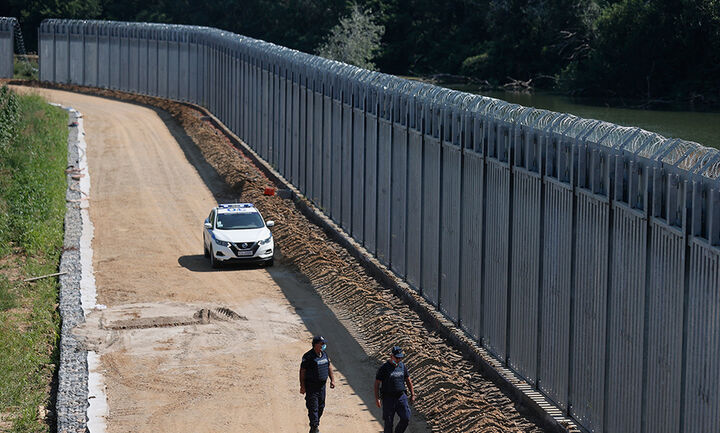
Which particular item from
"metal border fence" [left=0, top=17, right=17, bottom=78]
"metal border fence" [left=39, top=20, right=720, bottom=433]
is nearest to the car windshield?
"metal border fence" [left=39, top=20, right=720, bottom=433]

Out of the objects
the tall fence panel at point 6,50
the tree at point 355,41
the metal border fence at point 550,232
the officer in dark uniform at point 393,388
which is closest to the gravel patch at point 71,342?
the officer in dark uniform at point 393,388

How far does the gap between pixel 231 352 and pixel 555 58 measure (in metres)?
45.7

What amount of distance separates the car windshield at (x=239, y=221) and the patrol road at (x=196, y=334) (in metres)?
1.06

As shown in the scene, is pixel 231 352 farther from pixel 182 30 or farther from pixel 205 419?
pixel 182 30

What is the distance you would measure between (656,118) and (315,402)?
29035mm

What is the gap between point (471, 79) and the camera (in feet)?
219

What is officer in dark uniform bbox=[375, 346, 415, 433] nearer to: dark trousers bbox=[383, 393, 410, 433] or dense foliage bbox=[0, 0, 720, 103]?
dark trousers bbox=[383, 393, 410, 433]

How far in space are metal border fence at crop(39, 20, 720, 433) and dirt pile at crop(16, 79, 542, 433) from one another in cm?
63

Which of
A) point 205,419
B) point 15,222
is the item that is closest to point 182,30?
point 15,222

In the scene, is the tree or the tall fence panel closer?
the tall fence panel

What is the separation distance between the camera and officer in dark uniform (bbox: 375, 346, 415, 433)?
14.8 metres

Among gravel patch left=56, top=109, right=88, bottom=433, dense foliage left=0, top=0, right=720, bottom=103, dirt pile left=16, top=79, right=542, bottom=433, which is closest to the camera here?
dirt pile left=16, top=79, right=542, bottom=433

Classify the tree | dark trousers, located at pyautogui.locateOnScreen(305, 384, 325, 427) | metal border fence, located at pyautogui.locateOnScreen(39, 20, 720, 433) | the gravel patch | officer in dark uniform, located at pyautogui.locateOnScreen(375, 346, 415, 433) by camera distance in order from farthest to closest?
the tree → the gravel patch → dark trousers, located at pyautogui.locateOnScreen(305, 384, 325, 427) → officer in dark uniform, located at pyautogui.locateOnScreen(375, 346, 415, 433) → metal border fence, located at pyautogui.locateOnScreen(39, 20, 720, 433)

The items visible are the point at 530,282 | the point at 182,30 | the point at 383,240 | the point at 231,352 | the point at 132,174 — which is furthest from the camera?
the point at 182,30
